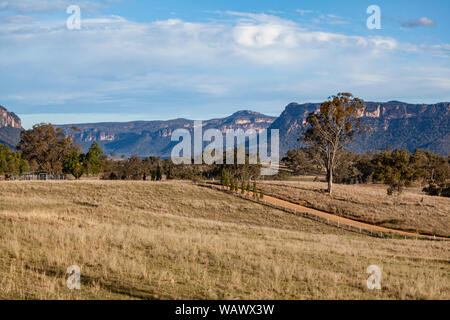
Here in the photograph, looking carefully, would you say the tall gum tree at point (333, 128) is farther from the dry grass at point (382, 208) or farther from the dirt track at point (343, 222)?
the dirt track at point (343, 222)

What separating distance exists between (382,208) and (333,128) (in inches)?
618

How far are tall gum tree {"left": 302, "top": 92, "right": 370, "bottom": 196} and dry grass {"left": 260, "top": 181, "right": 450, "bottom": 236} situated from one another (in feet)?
14.0

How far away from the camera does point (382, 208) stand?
5169 centimetres


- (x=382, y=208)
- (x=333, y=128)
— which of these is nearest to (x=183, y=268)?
(x=382, y=208)

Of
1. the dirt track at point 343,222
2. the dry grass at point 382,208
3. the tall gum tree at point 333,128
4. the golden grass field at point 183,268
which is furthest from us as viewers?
the tall gum tree at point 333,128

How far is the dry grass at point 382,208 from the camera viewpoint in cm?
4403

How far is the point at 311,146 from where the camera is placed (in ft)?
216

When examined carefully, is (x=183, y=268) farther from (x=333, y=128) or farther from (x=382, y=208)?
(x=333, y=128)

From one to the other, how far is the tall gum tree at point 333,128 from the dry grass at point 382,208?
427cm

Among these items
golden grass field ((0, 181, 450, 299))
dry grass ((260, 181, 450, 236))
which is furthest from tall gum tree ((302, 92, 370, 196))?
golden grass field ((0, 181, 450, 299))

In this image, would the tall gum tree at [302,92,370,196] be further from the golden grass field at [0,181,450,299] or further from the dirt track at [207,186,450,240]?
the golden grass field at [0,181,450,299]

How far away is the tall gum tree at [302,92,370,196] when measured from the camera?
2382 inches

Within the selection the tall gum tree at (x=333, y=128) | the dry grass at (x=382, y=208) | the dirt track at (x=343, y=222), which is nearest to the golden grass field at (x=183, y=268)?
the dirt track at (x=343, y=222)

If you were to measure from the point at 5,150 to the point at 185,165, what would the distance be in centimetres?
4696
